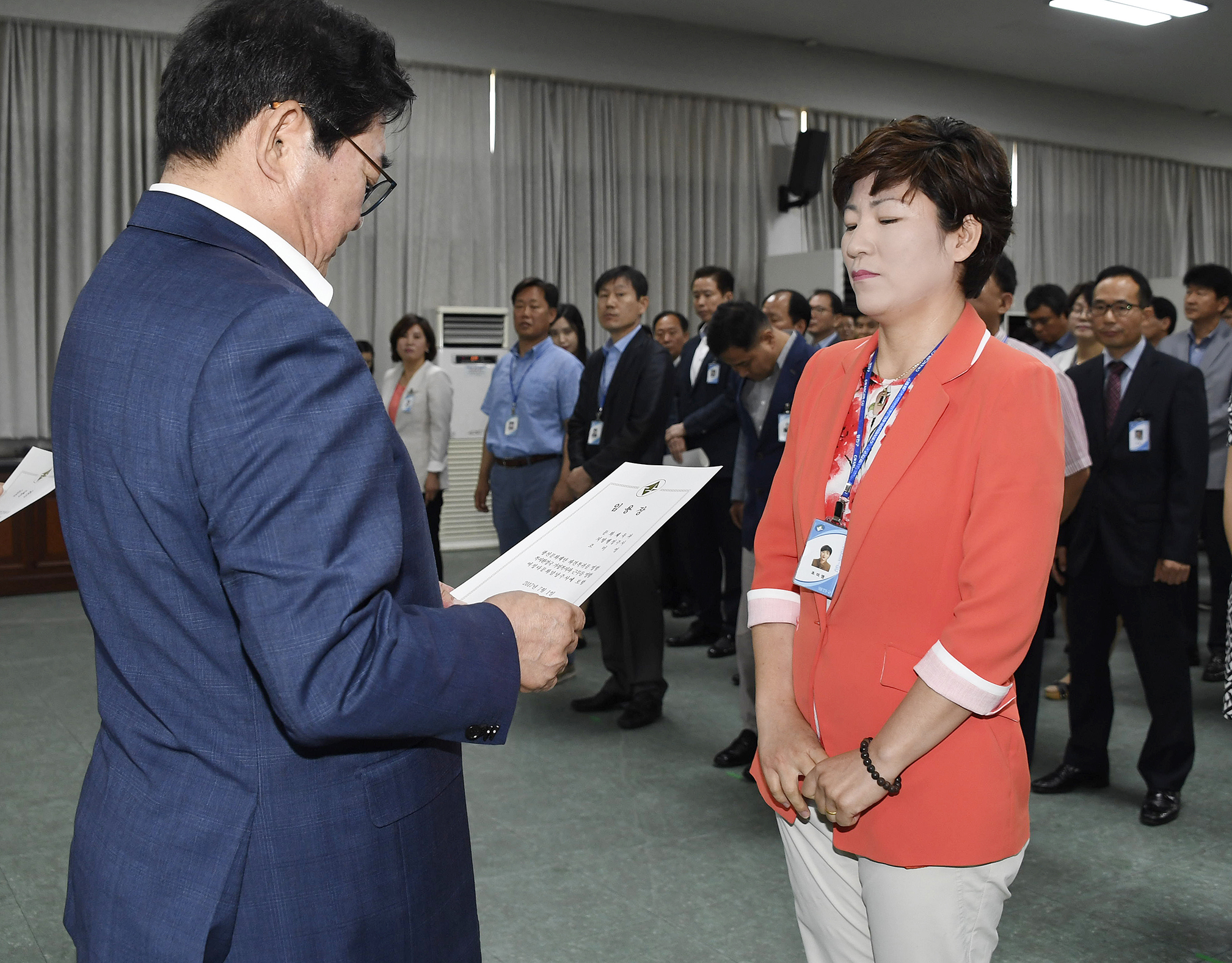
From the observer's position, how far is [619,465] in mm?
3883

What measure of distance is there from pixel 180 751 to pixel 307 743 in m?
0.13

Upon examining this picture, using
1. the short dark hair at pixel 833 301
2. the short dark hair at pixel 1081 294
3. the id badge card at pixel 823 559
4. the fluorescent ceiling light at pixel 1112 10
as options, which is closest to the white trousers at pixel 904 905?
the id badge card at pixel 823 559

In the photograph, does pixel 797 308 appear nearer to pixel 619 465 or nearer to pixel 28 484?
pixel 619 465

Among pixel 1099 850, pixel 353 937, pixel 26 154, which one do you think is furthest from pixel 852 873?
pixel 26 154

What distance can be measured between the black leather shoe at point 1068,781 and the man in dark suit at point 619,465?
136 centimetres

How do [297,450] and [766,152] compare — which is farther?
[766,152]

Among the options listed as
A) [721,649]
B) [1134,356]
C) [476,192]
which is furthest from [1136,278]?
[476,192]

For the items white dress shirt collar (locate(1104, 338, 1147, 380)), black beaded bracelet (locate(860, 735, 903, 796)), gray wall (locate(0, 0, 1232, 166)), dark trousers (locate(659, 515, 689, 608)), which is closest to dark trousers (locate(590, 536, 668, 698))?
white dress shirt collar (locate(1104, 338, 1147, 380))

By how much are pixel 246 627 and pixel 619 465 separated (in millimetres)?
3115

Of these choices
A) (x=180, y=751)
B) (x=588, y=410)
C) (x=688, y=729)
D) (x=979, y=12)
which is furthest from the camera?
(x=979, y=12)

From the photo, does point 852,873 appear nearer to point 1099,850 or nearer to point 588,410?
point 1099,850

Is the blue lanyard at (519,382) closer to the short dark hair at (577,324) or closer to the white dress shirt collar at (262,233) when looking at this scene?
the short dark hair at (577,324)

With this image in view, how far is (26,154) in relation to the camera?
6.56 meters

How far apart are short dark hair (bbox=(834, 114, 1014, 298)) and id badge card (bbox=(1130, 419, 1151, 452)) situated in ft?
6.94
